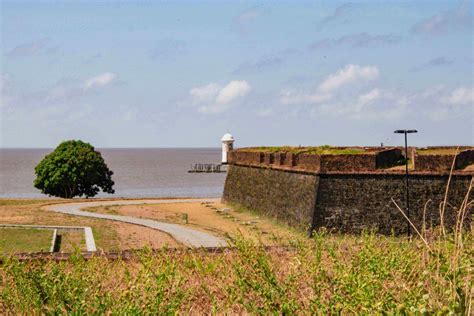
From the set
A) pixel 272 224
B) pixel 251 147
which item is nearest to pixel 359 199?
pixel 272 224

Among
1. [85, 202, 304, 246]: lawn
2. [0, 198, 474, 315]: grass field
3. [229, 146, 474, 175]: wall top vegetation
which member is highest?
[229, 146, 474, 175]: wall top vegetation

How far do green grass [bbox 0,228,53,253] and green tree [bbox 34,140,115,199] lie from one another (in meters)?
25.4

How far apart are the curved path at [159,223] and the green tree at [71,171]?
1019 centimetres

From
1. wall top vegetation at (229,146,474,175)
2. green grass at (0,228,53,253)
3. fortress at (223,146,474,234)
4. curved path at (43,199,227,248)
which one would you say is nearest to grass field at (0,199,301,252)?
green grass at (0,228,53,253)

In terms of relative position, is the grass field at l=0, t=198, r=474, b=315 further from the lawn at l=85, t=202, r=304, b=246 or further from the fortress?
the fortress

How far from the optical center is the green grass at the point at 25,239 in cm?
2156

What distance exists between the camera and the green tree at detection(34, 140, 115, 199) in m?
51.3

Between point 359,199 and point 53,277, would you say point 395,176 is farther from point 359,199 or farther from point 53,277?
point 53,277

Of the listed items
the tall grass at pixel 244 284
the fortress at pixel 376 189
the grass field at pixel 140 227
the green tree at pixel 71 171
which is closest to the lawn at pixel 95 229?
the grass field at pixel 140 227

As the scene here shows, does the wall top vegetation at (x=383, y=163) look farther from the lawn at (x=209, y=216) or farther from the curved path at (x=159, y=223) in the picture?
the curved path at (x=159, y=223)

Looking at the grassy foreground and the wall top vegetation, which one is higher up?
the wall top vegetation

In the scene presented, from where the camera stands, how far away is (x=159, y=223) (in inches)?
1165

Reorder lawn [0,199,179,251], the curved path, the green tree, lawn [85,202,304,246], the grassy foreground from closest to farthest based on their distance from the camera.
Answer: the grassy foreground
lawn [0,199,179,251]
the curved path
lawn [85,202,304,246]
the green tree

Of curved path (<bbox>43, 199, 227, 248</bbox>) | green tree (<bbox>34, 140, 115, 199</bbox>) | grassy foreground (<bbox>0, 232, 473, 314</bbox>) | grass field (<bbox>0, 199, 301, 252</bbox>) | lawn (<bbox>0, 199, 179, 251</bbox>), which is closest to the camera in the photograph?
grassy foreground (<bbox>0, 232, 473, 314</bbox>)
